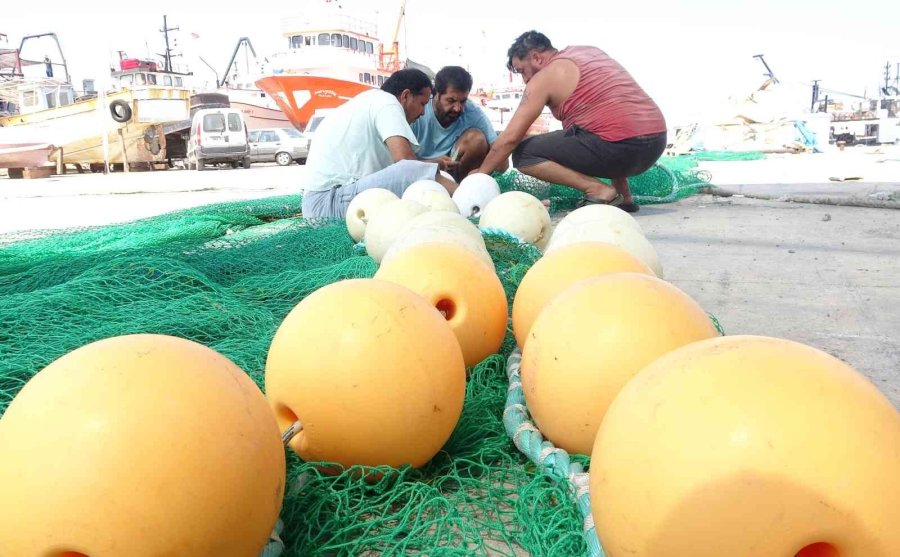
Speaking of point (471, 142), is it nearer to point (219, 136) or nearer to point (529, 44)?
point (529, 44)

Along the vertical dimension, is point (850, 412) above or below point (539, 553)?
above

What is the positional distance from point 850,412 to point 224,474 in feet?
3.61

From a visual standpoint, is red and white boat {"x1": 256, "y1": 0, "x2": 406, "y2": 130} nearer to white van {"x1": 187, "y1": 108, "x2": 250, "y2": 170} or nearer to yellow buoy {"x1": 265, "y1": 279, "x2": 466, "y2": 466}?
white van {"x1": 187, "y1": 108, "x2": 250, "y2": 170}

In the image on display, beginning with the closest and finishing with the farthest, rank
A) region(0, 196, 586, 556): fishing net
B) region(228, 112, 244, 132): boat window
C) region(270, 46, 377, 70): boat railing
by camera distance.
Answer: region(0, 196, 586, 556): fishing net, region(228, 112, 244, 132): boat window, region(270, 46, 377, 70): boat railing

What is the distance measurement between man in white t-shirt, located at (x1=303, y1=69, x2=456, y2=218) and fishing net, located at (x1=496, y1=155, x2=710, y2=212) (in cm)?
145

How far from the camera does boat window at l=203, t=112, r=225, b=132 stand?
22141 millimetres

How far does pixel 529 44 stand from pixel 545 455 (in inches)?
203

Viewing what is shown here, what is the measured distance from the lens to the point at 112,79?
35.1 m

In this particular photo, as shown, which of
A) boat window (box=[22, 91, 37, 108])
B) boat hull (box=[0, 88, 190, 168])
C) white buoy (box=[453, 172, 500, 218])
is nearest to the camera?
white buoy (box=[453, 172, 500, 218])

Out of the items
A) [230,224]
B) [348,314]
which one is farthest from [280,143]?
[348,314]

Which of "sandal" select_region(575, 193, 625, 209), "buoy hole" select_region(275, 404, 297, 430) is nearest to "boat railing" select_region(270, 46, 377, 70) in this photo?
"sandal" select_region(575, 193, 625, 209)

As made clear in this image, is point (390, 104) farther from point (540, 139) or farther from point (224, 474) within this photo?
point (224, 474)

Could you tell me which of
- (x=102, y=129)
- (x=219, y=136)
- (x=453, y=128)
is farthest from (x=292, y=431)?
(x=102, y=129)

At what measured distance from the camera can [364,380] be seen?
1.64 m
